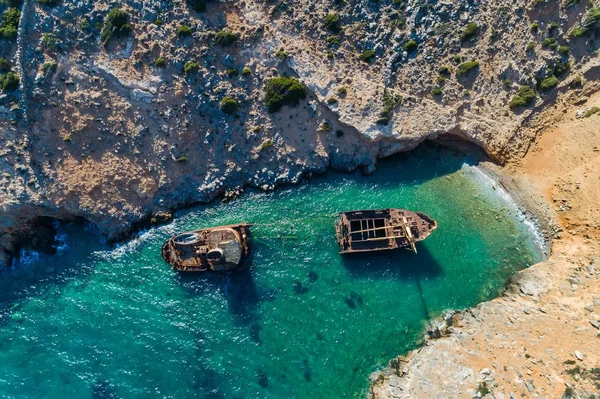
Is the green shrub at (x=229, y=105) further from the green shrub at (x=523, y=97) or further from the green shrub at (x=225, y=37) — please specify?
the green shrub at (x=523, y=97)

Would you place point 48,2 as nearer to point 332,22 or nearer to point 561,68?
point 332,22

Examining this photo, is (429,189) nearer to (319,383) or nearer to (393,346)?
(393,346)

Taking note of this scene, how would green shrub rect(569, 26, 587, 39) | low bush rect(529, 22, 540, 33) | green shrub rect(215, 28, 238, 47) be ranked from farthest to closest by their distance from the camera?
1. green shrub rect(215, 28, 238, 47)
2. low bush rect(529, 22, 540, 33)
3. green shrub rect(569, 26, 587, 39)

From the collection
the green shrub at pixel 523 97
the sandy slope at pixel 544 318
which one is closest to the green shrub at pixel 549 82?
the green shrub at pixel 523 97

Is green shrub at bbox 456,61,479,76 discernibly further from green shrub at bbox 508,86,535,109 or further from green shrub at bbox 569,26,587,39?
green shrub at bbox 569,26,587,39

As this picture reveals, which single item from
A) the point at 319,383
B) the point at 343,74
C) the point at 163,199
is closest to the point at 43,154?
the point at 163,199

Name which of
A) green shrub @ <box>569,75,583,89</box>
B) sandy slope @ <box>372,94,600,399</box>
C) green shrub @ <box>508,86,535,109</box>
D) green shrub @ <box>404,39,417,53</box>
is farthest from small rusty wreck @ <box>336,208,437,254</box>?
green shrub @ <box>569,75,583,89</box>
